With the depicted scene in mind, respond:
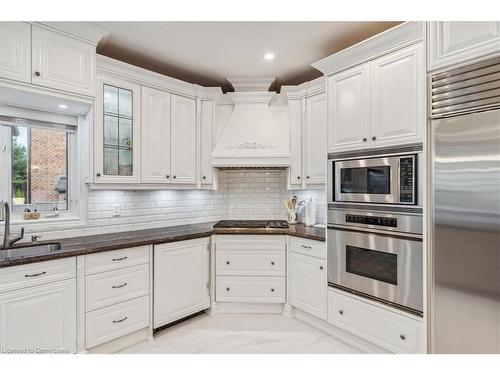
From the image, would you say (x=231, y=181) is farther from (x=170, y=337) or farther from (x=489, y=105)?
(x=489, y=105)

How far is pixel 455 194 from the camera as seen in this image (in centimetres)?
163

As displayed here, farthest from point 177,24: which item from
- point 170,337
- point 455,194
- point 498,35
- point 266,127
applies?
point 170,337

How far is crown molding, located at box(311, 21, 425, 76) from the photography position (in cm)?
202

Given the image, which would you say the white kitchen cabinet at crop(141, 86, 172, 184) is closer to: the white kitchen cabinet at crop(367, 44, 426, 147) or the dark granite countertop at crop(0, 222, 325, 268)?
the dark granite countertop at crop(0, 222, 325, 268)

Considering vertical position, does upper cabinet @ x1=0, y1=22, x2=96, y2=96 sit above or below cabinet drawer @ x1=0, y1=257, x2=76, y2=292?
→ above

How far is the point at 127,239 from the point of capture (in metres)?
2.56

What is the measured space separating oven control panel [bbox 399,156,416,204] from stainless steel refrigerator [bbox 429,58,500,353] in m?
0.29

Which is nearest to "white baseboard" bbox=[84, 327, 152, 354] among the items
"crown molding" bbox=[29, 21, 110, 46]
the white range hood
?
the white range hood

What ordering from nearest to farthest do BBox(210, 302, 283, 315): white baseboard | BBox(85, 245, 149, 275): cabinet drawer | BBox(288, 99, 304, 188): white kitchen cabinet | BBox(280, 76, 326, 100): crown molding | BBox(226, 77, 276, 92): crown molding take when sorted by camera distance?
BBox(85, 245, 149, 275): cabinet drawer, BBox(280, 76, 326, 100): crown molding, BBox(210, 302, 283, 315): white baseboard, BBox(288, 99, 304, 188): white kitchen cabinet, BBox(226, 77, 276, 92): crown molding

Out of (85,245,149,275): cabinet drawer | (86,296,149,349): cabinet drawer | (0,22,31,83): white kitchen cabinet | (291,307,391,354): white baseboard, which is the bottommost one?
(291,307,391,354): white baseboard

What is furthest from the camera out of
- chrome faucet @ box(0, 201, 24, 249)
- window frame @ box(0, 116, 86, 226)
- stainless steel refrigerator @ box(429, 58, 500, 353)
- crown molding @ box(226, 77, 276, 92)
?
crown molding @ box(226, 77, 276, 92)

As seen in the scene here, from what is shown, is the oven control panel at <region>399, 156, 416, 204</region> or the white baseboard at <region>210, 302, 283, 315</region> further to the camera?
the white baseboard at <region>210, 302, 283, 315</region>

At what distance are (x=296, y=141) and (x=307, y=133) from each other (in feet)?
0.51

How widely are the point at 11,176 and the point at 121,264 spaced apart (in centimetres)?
120
